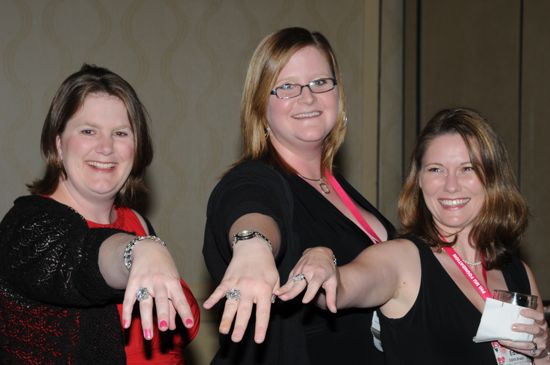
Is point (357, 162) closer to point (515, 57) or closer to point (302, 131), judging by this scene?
point (515, 57)

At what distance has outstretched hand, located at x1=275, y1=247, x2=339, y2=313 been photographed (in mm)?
1156

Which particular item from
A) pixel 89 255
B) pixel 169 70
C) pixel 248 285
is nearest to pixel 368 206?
pixel 89 255

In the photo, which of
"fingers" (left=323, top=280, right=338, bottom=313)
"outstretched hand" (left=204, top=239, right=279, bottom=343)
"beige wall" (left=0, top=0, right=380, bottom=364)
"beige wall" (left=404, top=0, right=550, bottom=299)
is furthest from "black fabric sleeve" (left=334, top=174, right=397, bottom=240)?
"beige wall" (left=0, top=0, right=380, bottom=364)

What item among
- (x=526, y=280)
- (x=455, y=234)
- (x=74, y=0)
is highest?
(x=74, y=0)

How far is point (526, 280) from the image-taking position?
6.89ft

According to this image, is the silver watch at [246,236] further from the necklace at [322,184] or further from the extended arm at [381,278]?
the necklace at [322,184]

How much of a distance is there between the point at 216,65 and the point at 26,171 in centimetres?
113

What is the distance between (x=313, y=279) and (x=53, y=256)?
0.59 meters

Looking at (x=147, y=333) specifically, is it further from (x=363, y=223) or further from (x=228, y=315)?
(x=363, y=223)

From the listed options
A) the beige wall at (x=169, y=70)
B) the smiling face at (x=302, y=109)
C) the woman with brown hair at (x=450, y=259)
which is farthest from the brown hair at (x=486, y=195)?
the beige wall at (x=169, y=70)

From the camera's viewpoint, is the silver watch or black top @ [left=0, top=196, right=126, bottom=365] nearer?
the silver watch

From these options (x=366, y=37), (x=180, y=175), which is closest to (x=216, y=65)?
(x=180, y=175)

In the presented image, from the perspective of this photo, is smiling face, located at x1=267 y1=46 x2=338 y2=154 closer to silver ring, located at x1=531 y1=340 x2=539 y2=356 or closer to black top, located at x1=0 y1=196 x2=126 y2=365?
black top, located at x1=0 y1=196 x2=126 y2=365

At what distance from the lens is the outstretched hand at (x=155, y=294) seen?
3.56 ft
